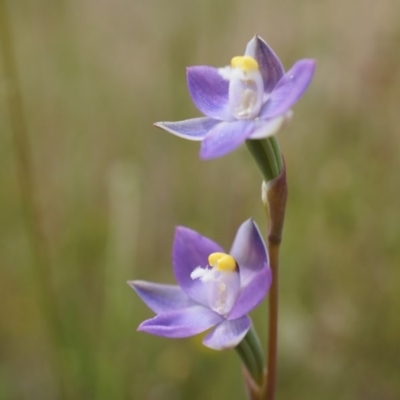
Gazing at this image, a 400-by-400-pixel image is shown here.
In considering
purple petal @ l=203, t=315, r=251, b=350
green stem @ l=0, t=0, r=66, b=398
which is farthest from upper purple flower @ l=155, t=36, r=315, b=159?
green stem @ l=0, t=0, r=66, b=398

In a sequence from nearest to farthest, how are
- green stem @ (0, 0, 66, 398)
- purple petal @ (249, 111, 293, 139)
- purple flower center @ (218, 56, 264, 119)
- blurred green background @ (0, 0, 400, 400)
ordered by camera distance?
purple petal @ (249, 111, 293, 139) → purple flower center @ (218, 56, 264, 119) → green stem @ (0, 0, 66, 398) → blurred green background @ (0, 0, 400, 400)

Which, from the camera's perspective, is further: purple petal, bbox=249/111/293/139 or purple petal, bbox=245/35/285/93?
purple petal, bbox=245/35/285/93

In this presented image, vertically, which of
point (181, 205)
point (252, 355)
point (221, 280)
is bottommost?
point (181, 205)

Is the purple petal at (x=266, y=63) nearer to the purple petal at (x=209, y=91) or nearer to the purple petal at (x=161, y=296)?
the purple petal at (x=209, y=91)

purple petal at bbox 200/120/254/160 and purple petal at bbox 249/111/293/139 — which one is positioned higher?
purple petal at bbox 249/111/293/139

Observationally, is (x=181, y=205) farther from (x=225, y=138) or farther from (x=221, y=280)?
(x=225, y=138)

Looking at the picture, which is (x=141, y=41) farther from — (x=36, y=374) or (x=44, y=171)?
(x=36, y=374)

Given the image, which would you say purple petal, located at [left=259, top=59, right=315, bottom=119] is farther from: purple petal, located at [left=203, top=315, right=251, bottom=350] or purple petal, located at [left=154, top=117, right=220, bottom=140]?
purple petal, located at [left=203, top=315, right=251, bottom=350]

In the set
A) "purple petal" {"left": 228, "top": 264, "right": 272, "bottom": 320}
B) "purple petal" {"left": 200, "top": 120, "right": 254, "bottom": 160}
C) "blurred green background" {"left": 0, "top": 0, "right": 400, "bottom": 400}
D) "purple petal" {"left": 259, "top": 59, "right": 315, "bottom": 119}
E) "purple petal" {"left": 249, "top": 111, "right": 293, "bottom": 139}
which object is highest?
"purple petal" {"left": 259, "top": 59, "right": 315, "bottom": 119}

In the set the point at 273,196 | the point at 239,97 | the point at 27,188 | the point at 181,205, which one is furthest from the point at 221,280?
the point at 181,205
